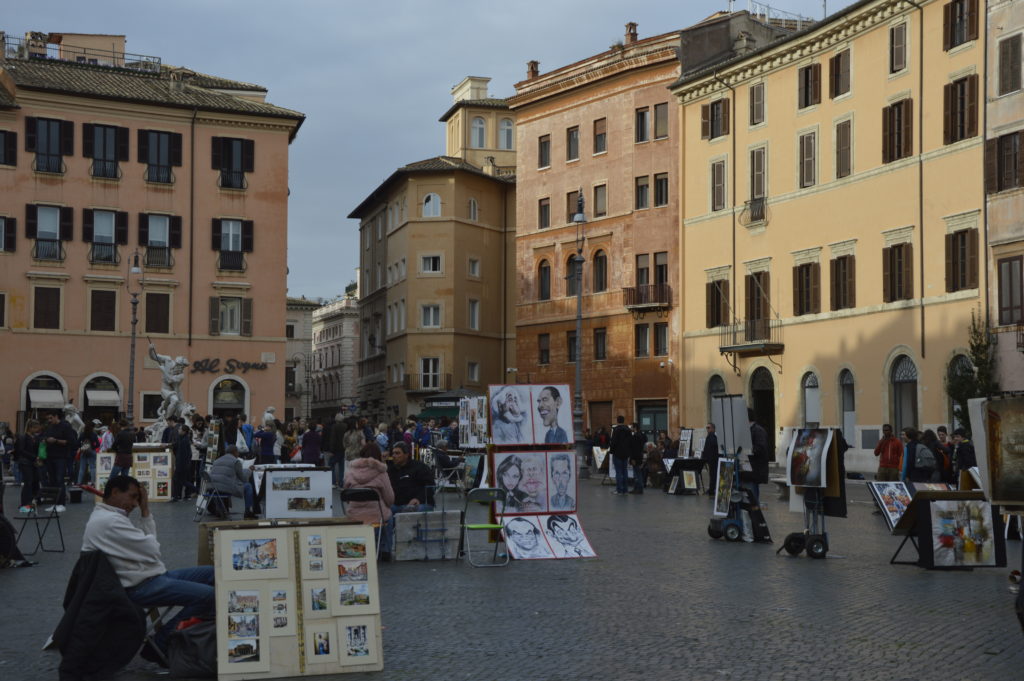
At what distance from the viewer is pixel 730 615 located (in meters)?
11.7

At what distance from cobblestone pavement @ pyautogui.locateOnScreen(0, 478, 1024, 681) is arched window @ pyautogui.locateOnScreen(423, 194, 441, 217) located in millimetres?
54661

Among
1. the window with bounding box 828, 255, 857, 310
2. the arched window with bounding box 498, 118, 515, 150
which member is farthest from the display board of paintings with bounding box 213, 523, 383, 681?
the arched window with bounding box 498, 118, 515, 150

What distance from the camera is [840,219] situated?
43344mm

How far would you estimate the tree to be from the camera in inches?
1427

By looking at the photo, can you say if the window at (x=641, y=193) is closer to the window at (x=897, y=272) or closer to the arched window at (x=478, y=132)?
the window at (x=897, y=272)

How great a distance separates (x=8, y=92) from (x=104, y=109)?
12.0ft

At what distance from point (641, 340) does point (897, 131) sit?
1728cm

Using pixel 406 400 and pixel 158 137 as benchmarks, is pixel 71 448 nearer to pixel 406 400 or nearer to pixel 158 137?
pixel 158 137

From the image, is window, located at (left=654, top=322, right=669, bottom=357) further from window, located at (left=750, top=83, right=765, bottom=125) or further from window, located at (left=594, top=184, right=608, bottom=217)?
window, located at (left=750, top=83, right=765, bottom=125)

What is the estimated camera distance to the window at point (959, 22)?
37.5 metres

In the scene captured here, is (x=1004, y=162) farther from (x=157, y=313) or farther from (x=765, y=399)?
(x=157, y=313)

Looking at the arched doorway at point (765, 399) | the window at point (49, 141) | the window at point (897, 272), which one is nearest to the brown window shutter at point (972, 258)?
the window at point (897, 272)

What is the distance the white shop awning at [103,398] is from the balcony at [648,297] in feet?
68.0

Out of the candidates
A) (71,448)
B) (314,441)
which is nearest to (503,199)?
(314,441)
